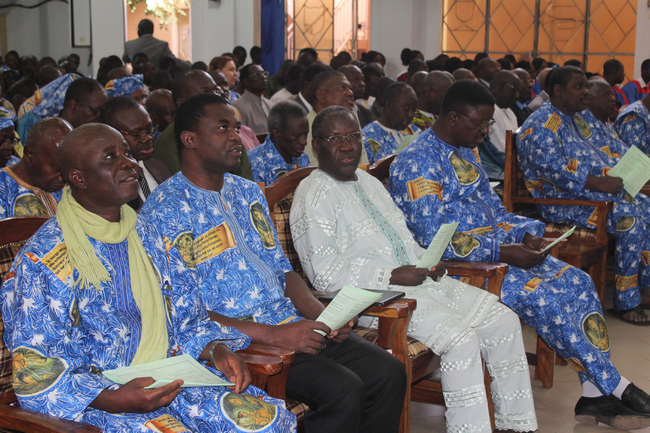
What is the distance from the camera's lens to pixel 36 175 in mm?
2416

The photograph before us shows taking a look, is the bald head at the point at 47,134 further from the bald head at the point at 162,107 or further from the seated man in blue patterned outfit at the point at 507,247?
the bald head at the point at 162,107

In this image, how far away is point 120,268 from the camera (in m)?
1.71

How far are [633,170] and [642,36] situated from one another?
8.47m

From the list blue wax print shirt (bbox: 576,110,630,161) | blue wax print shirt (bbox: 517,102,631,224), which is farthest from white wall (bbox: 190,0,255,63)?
blue wax print shirt (bbox: 517,102,631,224)

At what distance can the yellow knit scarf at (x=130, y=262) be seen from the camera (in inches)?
63.5

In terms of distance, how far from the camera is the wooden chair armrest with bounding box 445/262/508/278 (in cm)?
266

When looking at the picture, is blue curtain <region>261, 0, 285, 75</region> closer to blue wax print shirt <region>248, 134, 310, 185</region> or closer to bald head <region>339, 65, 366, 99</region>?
bald head <region>339, 65, 366, 99</region>

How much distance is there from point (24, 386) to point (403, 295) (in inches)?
49.1

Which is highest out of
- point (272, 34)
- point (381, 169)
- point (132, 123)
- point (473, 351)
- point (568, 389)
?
point (272, 34)

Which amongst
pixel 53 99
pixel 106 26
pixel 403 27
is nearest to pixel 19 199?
pixel 53 99

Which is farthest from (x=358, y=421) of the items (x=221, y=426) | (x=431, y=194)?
(x=431, y=194)

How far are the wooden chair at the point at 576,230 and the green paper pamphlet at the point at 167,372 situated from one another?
8.87ft

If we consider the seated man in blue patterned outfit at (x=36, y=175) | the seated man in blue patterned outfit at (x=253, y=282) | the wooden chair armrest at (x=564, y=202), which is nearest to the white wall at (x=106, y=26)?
the wooden chair armrest at (x=564, y=202)

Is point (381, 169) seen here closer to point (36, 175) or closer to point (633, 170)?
point (36, 175)
